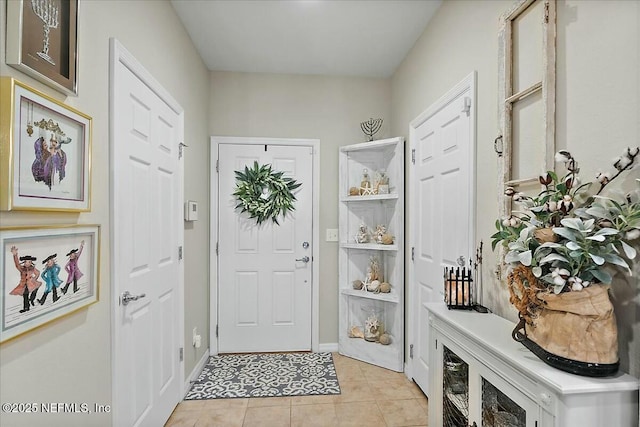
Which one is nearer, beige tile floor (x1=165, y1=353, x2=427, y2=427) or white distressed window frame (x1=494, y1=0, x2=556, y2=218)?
white distressed window frame (x1=494, y1=0, x2=556, y2=218)

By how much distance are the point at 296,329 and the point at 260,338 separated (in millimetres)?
363

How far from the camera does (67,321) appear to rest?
125 cm

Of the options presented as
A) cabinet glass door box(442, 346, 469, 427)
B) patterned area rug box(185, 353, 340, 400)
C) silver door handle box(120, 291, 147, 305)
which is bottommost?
patterned area rug box(185, 353, 340, 400)

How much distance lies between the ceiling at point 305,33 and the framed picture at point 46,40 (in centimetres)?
131

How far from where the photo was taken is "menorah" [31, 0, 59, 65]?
1076 mm

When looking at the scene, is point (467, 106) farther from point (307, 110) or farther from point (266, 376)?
point (266, 376)

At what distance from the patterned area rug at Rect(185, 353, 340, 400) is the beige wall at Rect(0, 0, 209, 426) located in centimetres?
125

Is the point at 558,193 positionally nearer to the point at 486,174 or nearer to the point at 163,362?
the point at 486,174

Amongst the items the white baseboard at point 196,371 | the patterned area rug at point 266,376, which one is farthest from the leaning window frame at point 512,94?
the white baseboard at point 196,371

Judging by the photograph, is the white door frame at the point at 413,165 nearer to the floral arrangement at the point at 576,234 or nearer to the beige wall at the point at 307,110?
the beige wall at the point at 307,110

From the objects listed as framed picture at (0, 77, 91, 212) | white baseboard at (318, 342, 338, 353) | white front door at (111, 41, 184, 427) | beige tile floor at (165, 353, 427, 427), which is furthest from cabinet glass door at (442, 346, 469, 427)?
white baseboard at (318, 342, 338, 353)

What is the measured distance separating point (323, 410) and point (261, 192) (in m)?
1.93

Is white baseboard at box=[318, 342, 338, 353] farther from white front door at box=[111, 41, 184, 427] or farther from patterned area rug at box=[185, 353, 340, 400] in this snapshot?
white front door at box=[111, 41, 184, 427]

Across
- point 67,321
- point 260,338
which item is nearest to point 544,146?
point 67,321
